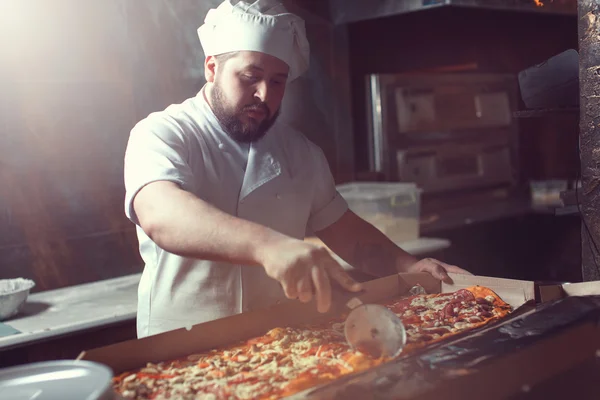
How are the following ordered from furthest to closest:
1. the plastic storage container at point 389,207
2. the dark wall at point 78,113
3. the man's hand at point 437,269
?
the plastic storage container at point 389,207 → the dark wall at point 78,113 → the man's hand at point 437,269

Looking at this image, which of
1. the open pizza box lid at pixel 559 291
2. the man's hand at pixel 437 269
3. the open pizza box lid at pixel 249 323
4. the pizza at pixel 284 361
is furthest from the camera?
the man's hand at pixel 437 269

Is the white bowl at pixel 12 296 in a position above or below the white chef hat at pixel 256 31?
below

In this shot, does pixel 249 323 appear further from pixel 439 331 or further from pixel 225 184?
pixel 225 184

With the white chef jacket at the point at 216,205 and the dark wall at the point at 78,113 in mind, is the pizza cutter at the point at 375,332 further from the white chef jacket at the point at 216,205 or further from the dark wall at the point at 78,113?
the dark wall at the point at 78,113

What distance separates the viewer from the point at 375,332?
4.58 ft

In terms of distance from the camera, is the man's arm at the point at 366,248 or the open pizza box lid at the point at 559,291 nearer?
the open pizza box lid at the point at 559,291

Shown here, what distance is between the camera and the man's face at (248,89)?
6.51 feet

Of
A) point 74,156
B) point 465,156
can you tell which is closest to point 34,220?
point 74,156

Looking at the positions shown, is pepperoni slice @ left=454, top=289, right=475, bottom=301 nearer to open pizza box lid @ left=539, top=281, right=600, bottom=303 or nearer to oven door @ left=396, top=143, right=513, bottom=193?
open pizza box lid @ left=539, top=281, right=600, bottom=303

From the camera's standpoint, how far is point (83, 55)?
308 centimetres

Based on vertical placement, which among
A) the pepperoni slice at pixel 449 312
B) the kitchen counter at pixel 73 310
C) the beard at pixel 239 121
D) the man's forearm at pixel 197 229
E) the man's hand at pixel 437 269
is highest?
the beard at pixel 239 121

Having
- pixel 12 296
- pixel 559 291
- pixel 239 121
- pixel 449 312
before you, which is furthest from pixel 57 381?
pixel 12 296

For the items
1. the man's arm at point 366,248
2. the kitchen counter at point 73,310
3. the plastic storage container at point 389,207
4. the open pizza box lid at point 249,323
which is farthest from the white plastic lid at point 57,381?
the plastic storage container at point 389,207

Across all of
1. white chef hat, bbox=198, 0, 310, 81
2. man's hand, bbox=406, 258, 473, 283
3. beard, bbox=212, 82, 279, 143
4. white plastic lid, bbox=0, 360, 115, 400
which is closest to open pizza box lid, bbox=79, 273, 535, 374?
man's hand, bbox=406, 258, 473, 283
